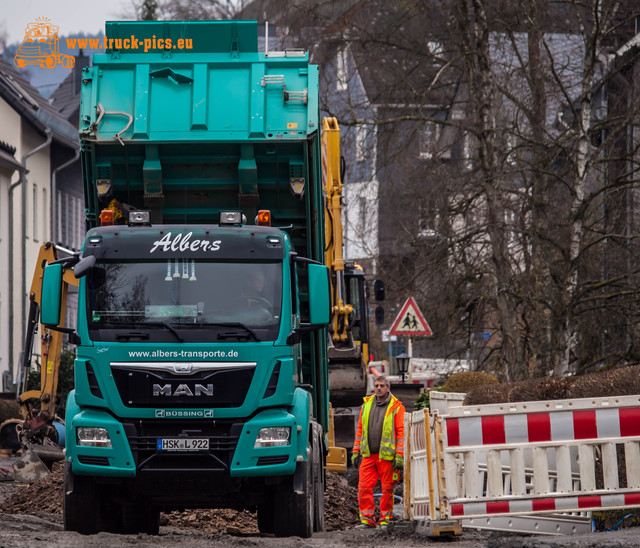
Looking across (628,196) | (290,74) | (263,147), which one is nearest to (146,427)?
(263,147)

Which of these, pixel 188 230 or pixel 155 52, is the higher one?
pixel 155 52

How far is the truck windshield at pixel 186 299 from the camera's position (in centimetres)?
975

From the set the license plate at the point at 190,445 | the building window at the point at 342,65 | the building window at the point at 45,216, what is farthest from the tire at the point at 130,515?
the building window at the point at 45,216

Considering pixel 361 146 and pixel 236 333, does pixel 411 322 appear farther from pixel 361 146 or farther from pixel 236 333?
pixel 236 333

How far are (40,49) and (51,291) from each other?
2752 centimetres

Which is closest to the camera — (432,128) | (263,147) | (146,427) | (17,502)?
(146,427)

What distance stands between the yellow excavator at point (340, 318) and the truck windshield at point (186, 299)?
4.89m

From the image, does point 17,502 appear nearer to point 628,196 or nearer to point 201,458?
point 201,458

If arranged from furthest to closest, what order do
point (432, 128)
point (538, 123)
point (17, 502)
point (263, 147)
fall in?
point (432, 128)
point (538, 123)
point (17, 502)
point (263, 147)

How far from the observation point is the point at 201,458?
976 centimetres

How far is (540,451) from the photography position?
32.0 ft

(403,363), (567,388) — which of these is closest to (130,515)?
(567,388)

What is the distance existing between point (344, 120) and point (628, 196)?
5.13 m

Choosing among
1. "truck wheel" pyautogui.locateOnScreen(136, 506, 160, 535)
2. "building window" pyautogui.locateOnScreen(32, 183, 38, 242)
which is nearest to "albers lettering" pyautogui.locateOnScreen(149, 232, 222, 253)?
"truck wheel" pyautogui.locateOnScreen(136, 506, 160, 535)
